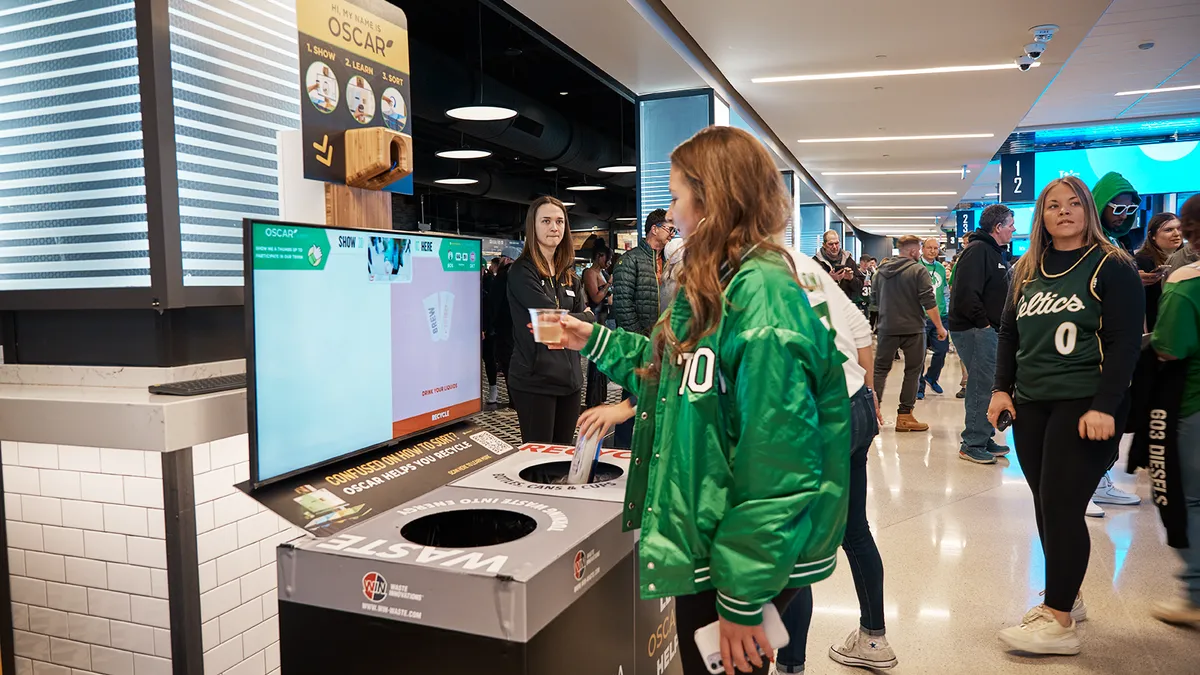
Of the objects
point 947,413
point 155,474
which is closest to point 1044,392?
point 155,474

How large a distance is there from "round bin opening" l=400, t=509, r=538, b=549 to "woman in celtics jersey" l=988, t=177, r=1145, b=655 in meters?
1.77

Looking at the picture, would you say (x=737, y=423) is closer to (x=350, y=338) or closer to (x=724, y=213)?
(x=724, y=213)

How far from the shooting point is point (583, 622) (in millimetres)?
1455

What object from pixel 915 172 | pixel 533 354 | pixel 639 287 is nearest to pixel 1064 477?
pixel 533 354

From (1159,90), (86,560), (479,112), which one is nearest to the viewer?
(86,560)

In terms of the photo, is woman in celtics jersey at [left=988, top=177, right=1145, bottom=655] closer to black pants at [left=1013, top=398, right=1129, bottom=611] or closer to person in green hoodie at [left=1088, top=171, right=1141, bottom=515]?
black pants at [left=1013, top=398, right=1129, bottom=611]

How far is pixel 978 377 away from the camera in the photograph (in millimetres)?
5234

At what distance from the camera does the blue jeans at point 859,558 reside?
196 cm

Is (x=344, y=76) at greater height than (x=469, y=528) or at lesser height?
greater

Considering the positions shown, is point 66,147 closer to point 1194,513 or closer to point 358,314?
point 358,314

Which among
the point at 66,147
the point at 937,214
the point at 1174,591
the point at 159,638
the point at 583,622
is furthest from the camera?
the point at 937,214

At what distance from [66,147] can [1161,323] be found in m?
3.19

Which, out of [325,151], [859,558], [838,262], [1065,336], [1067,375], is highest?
[325,151]

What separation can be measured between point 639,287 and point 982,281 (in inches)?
87.2
